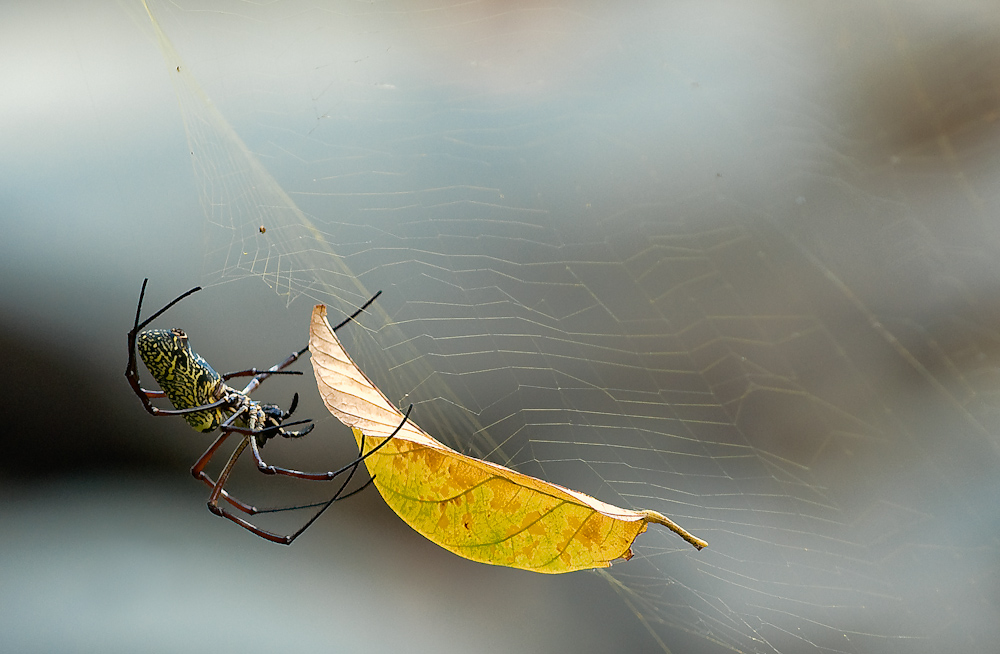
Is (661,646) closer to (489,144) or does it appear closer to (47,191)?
(489,144)

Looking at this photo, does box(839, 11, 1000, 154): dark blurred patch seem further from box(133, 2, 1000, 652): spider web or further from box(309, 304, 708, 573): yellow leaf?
box(309, 304, 708, 573): yellow leaf

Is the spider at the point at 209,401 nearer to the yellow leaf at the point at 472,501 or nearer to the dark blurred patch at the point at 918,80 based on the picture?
the yellow leaf at the point at 472,501

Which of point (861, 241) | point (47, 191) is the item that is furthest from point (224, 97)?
point (861, 241)

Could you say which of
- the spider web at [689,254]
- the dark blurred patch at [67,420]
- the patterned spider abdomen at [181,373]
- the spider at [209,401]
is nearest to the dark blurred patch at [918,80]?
the spider web at [689,254]

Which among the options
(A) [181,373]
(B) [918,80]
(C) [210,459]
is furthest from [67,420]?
(B) [918,80]

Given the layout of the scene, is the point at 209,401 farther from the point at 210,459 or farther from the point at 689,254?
the point at 689,254

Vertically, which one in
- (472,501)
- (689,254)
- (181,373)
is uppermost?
(181,373)
